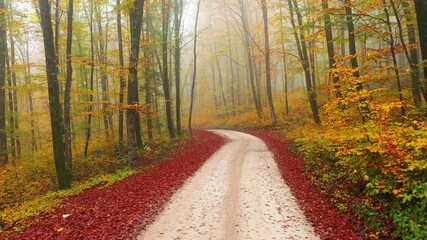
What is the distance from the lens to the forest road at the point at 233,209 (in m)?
6.30

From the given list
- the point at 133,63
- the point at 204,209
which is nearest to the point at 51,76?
the point at 133,63

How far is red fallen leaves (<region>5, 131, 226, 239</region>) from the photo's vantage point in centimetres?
652

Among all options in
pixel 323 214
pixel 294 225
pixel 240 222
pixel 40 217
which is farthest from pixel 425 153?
pixel 40 217

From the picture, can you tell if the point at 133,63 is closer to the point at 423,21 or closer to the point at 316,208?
the point at 316,208

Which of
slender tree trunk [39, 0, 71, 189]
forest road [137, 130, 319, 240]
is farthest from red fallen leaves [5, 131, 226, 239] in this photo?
slender tree trunk [39, 0, 71, 189]

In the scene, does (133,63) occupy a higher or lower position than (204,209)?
higher

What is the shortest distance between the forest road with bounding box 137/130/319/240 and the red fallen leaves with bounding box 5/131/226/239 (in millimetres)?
430

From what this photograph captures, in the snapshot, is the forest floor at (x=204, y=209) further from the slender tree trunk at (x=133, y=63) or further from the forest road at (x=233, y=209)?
the slender tree trunk at (x=133, y=63)

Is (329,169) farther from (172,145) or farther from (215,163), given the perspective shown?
(172,145)

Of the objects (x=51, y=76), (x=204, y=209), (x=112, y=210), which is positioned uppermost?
(x=51, y=76)

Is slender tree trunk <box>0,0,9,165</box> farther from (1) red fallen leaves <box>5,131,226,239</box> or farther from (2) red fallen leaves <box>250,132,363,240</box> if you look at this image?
(2) red fallen leaves <box>250,132,363,240</box>

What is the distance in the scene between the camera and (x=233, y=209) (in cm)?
755

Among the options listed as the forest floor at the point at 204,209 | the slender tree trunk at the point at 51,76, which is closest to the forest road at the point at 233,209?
the forest floor at the point at 204,209

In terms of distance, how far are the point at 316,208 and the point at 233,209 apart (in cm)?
225
